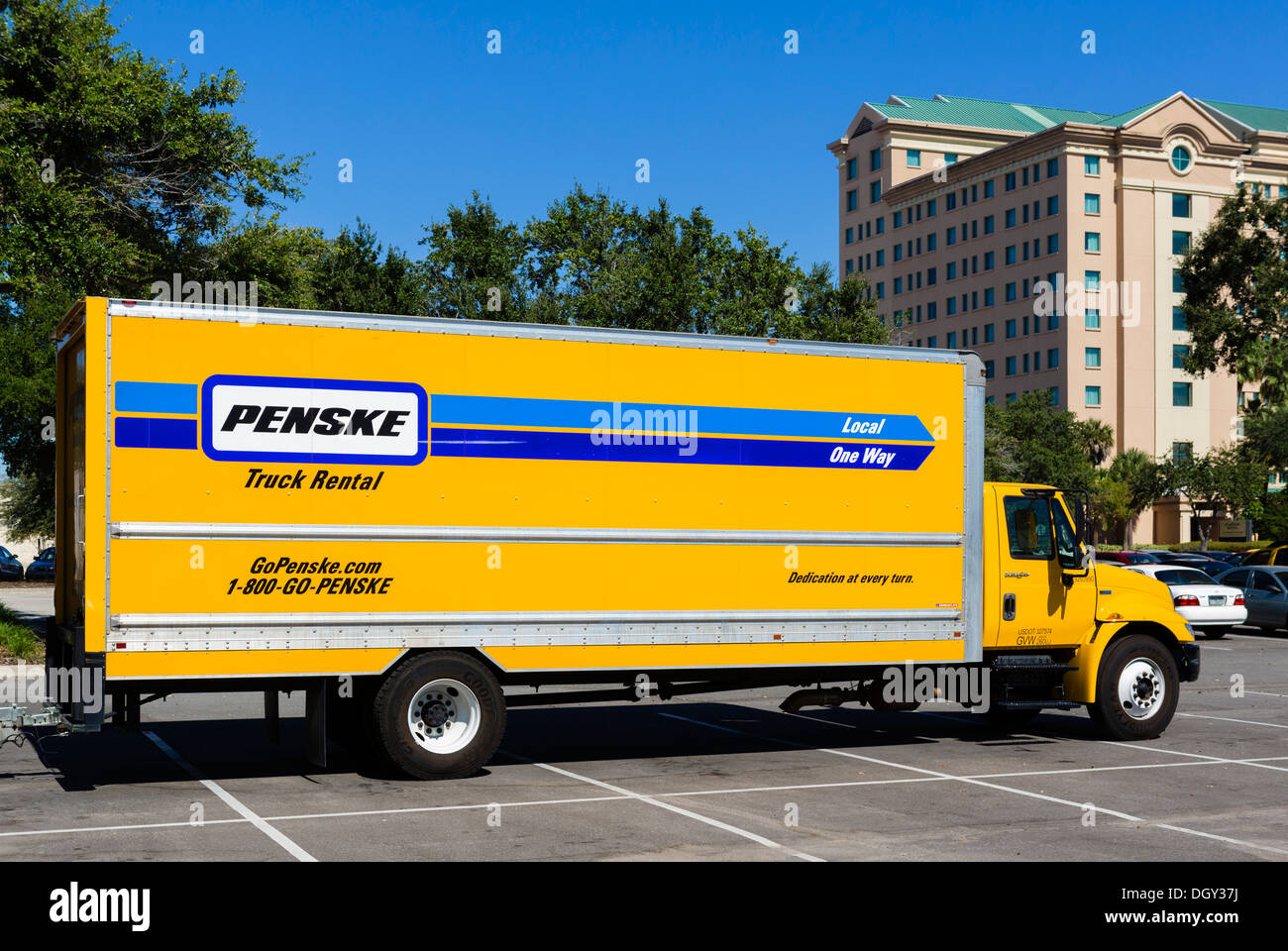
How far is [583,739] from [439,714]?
3150mm

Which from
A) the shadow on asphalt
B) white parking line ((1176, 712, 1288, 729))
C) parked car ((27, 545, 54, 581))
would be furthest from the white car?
parked car ((27, 545, 54, 581))

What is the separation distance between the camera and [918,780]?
1202 cm

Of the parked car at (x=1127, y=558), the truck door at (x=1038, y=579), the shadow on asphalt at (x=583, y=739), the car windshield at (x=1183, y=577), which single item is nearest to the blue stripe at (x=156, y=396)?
the shadow on asphalt at (x=583, y=739)

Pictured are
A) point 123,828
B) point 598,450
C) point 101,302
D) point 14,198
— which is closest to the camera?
point 123,828

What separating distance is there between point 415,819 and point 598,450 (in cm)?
352

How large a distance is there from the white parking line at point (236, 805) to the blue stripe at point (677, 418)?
133 inches

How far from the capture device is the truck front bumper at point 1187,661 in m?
14.8

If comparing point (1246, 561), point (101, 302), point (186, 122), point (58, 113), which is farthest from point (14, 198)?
point (1246, 561)

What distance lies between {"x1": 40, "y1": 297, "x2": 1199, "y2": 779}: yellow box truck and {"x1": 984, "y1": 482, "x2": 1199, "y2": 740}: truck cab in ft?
0.23

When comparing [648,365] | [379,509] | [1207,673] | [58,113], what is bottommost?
[1207,673]

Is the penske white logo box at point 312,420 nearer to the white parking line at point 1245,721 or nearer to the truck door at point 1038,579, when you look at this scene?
the truck door at point 1038,579

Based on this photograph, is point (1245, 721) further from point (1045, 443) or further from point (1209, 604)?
point (1045, 443)

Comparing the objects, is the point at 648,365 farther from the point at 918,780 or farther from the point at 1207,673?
the point at 1207,673

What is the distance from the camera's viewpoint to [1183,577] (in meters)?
31.9
